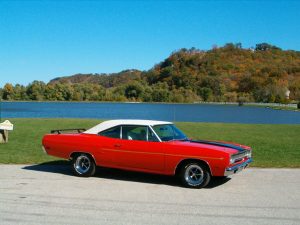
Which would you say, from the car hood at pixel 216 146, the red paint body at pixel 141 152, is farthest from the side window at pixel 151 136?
the car hood at pixel 216 146

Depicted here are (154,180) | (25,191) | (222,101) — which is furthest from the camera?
(222,101)

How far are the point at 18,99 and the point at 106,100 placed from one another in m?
30.8

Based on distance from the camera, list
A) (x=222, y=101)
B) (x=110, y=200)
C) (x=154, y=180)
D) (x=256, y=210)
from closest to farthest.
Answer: (x=256, y=210) < (x=110, y=200) < (x=154, y=180) < (x=222, y=101)

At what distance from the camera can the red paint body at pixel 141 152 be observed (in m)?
8.35

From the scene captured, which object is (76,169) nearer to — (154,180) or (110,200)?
(154,180)

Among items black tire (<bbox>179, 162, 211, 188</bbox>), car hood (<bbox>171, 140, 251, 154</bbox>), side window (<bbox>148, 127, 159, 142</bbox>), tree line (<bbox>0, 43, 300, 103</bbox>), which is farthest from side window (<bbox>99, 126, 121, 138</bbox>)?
tree line (<bbox>0, 43, 300, 103</bbox>)

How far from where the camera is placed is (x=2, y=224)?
18.8 feet

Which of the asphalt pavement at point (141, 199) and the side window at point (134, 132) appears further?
the side window at point (134, 132)

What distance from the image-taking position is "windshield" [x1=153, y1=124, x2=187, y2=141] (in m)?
9.20

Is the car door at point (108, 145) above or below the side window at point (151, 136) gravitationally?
below

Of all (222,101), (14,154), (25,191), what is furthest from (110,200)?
(222,101)

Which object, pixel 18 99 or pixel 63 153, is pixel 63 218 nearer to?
pixel 63 153

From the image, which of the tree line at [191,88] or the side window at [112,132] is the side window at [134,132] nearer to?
the side window at [112,132]

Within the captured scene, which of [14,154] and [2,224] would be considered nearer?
[2,224]
